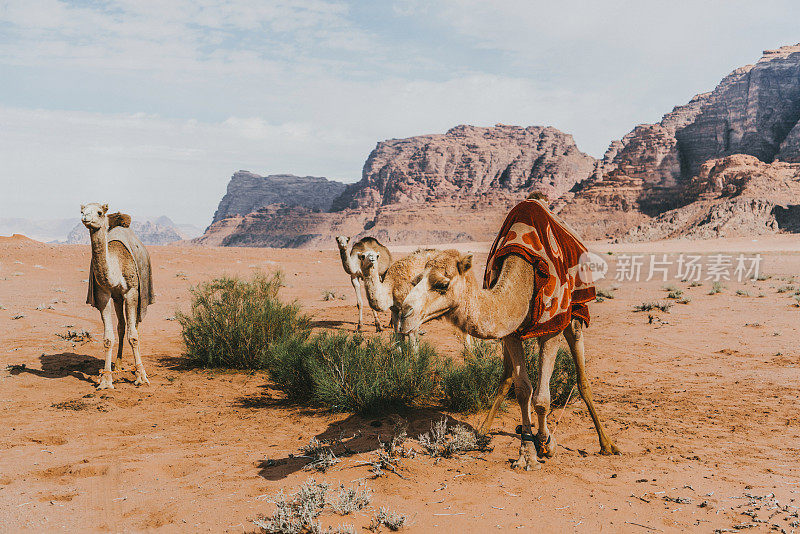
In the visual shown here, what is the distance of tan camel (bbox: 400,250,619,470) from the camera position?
3.48 meters

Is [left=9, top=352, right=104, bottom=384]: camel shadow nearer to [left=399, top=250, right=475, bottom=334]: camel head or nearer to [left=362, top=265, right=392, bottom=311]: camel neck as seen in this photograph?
[left=362, top=265, right=392, bottom=311]: camel neck

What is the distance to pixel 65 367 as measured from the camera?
8.98m

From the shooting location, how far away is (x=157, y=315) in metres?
16.0

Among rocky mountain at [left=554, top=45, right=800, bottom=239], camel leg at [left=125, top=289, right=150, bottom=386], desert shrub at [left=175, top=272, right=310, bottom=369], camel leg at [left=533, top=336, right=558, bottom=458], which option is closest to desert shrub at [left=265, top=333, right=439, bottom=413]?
desert shrub at [left=175, top=272, right=310, bottom=369]

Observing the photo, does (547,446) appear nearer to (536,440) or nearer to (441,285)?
(536,440)

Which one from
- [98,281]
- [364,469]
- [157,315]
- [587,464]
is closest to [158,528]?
[364,469]

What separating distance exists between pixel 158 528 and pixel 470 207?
149m

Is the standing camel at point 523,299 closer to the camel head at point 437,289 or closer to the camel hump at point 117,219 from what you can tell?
the camel head at point 437,289

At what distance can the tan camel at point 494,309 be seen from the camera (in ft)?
11.4

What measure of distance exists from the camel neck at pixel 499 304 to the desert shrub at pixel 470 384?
7.00 feet

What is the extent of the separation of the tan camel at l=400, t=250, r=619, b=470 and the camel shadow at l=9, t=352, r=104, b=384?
287 inches

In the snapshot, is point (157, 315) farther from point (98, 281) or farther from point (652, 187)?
point (652, 187)

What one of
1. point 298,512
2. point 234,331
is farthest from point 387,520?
point 234,331

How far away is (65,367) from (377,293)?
7.03 meters
